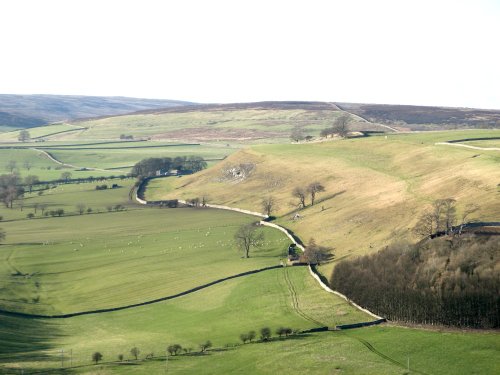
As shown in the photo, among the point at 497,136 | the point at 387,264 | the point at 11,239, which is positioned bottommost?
the point at 11,239

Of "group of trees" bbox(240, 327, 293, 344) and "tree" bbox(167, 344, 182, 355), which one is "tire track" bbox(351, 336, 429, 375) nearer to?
"group of trees" bbox(240, 327, 293, 344)

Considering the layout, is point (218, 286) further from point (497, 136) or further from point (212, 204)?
point (497, 136)

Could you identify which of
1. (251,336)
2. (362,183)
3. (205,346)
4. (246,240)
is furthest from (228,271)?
(362,183)

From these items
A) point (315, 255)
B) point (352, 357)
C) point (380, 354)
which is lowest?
point (352, 357)

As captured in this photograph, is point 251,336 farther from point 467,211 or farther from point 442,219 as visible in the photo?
point 467,211

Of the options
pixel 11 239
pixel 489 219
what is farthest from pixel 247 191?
pixel 489 219

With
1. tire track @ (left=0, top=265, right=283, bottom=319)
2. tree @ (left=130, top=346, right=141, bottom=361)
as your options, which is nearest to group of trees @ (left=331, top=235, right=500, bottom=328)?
tire track @ (left=0, top=265, right=283, bottom=319)

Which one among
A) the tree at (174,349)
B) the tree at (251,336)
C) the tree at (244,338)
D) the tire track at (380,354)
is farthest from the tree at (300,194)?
the tree at (174,349)
